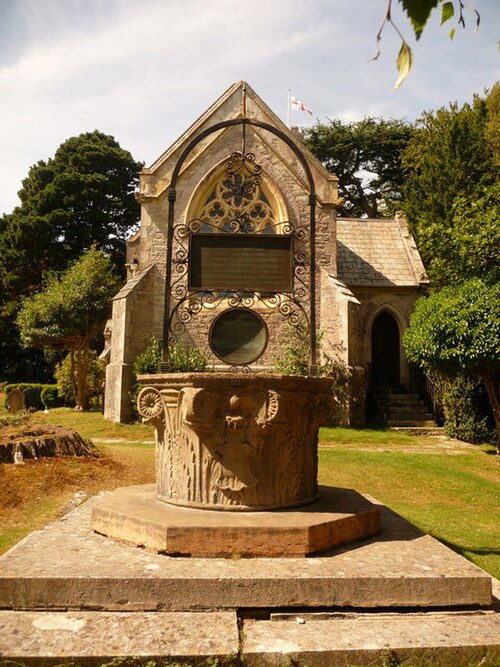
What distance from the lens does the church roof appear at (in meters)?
19.5

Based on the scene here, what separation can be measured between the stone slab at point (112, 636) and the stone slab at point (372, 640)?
7.5 inches

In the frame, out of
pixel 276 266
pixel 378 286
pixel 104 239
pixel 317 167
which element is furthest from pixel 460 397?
pixel 104 239

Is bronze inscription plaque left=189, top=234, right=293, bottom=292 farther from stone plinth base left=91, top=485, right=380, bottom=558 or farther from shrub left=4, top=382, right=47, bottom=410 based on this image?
shrub left=4, top=382, right=47, bottom=410

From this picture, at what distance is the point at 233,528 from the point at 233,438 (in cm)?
74

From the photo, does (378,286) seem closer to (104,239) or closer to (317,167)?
(317,167)

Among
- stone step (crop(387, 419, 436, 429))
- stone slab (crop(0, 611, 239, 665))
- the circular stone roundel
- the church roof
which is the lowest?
stone slab (crop(0, 611, 239, 665))

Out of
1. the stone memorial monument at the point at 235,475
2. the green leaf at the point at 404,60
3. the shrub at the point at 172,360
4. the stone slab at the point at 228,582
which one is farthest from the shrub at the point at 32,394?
the green leaf at the point at 404,60

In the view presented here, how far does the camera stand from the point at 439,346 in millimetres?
12211

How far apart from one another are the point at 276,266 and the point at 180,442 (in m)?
1.96

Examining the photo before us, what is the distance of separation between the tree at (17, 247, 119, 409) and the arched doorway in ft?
33.6

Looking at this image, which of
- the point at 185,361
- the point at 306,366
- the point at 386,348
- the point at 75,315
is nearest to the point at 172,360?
the point at 185,361

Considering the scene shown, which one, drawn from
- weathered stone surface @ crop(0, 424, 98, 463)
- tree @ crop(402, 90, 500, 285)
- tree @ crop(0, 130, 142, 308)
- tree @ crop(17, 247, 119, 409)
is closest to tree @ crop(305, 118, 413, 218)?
tree @ crop(402, 90, 500, 285)

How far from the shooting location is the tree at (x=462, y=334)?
37.9 feet

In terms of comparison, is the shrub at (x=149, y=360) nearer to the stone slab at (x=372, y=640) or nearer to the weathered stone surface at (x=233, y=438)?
the weathered stone surface at (x=233, y=438)
